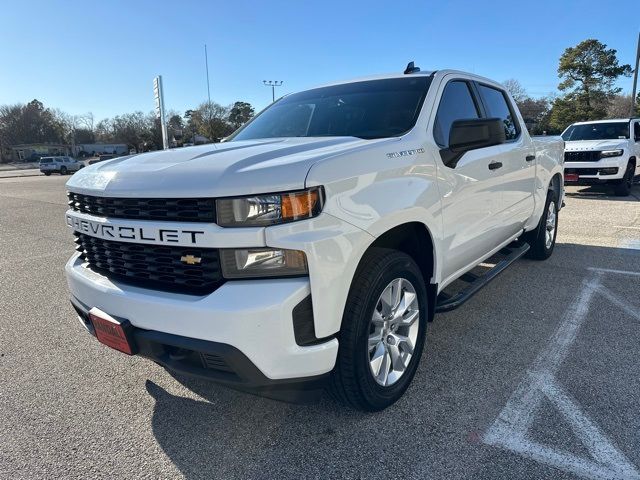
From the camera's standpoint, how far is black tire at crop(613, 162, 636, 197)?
11.2 metres

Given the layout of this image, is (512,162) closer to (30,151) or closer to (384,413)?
(384,413)

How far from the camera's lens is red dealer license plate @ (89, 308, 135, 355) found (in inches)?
88.7

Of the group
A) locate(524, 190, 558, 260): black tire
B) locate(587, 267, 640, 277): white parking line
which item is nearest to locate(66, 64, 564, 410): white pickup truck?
locate(524, 190, 558, 260): black tire

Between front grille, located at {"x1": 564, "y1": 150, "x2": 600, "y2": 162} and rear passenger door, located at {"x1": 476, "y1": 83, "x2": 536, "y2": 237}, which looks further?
front grille, located at {"x1": 564, "y1": 150, "x2": 600, "y2": 162}

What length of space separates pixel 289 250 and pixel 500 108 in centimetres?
334

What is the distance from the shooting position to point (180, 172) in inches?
86.0

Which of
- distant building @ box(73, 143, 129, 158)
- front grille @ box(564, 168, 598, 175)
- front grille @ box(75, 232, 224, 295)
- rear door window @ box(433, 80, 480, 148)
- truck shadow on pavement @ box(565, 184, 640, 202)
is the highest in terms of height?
distant building @ box(73, 143, 129, 158)

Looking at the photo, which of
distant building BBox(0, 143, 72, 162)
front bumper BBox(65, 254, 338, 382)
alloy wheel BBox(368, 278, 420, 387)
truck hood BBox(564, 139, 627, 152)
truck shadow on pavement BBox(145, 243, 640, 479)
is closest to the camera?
front bumper BBox(65, 254, 338, 382)

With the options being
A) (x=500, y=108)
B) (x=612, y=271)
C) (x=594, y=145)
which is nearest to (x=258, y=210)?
(x=500, y=108)

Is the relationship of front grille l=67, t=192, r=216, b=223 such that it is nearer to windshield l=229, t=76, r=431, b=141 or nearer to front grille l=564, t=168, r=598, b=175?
windshield l=229, t=76, r=431, b=141

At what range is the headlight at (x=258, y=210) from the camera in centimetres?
201

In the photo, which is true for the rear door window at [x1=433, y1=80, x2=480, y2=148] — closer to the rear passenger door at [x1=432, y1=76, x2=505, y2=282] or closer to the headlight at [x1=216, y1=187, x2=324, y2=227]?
the rear passenger door at [x1=432, y1=76, x2=505, y2=282]

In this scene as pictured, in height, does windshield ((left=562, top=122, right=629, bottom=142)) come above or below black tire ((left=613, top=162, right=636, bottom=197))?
above

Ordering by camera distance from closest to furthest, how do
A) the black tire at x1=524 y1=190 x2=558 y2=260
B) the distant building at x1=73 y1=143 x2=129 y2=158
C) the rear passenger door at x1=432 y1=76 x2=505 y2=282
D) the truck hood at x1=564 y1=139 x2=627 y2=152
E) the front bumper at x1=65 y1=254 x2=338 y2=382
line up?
1. the front bumper at x1=65 y1=254 x2=338 y2=382
2. the rear passenger door at x1=432 y1=76 x2=505 y2=282
3. the black tire at x1=524 y1=190 x2=558 y2=260
4. the truck hood at x1=564 y1=139 x2=627 y2=152
5. the distant building at x1=73 y1=143 x2=129 y2=158
